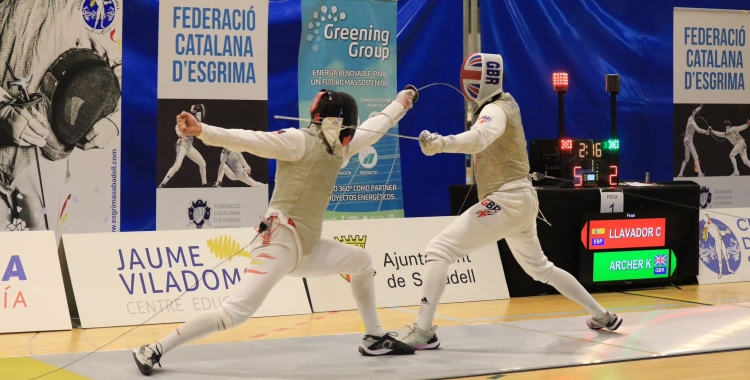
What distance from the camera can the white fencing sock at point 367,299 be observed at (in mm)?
3992

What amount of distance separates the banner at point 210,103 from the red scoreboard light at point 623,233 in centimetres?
236

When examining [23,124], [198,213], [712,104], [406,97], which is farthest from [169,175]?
[712,104]

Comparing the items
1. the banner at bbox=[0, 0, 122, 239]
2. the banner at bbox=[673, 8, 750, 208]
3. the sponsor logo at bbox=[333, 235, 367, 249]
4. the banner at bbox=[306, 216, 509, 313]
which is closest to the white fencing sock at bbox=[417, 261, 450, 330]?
the banner at bbox=[306, 216, 509, 313]

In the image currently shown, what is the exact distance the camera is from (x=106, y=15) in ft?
19.5

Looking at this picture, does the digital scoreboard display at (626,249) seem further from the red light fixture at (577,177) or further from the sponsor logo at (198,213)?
the sponsor logo at (198,213)

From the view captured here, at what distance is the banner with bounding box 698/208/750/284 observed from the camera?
6898 mm

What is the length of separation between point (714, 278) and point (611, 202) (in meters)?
1.20

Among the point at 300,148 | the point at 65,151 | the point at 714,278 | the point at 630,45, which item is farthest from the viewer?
the point at 630,45

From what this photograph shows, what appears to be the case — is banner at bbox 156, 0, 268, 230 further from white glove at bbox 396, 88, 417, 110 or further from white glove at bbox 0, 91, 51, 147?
white glove at bbox 396, 88, 417, 110

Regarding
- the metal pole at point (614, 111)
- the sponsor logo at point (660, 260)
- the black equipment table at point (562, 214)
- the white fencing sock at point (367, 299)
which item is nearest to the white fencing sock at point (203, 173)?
the black equipment table at point (562, 214)

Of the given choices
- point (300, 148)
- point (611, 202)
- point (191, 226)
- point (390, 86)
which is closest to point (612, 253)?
point (611, 202)

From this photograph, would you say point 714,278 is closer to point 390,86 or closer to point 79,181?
point 390,86

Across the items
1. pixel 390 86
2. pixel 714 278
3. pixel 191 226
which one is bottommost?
pixel 714 278

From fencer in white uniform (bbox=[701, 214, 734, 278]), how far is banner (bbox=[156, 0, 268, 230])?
3.41 meters
